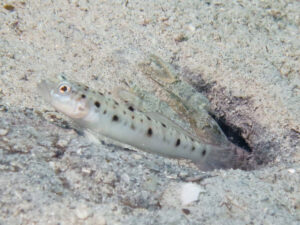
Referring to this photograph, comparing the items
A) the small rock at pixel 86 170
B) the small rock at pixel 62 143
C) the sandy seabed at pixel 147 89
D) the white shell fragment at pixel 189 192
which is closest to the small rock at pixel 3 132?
the sandy seabed at pixel 147 89

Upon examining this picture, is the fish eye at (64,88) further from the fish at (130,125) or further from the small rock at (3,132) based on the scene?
the small rock at (3,132)

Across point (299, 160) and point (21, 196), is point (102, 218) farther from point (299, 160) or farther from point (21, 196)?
point (299, 160)

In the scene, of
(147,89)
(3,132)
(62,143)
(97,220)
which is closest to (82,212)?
(97,220)

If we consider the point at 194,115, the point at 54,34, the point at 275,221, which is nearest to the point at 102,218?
the point at 275,221

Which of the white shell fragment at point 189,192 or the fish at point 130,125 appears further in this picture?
→ the fish at point 130,125

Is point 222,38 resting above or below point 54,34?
above

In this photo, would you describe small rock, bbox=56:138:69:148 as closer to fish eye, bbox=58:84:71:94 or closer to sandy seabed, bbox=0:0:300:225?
sandy seabed, bbox=0:0:300:225

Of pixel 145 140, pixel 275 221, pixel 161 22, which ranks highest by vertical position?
pixel 161 22
